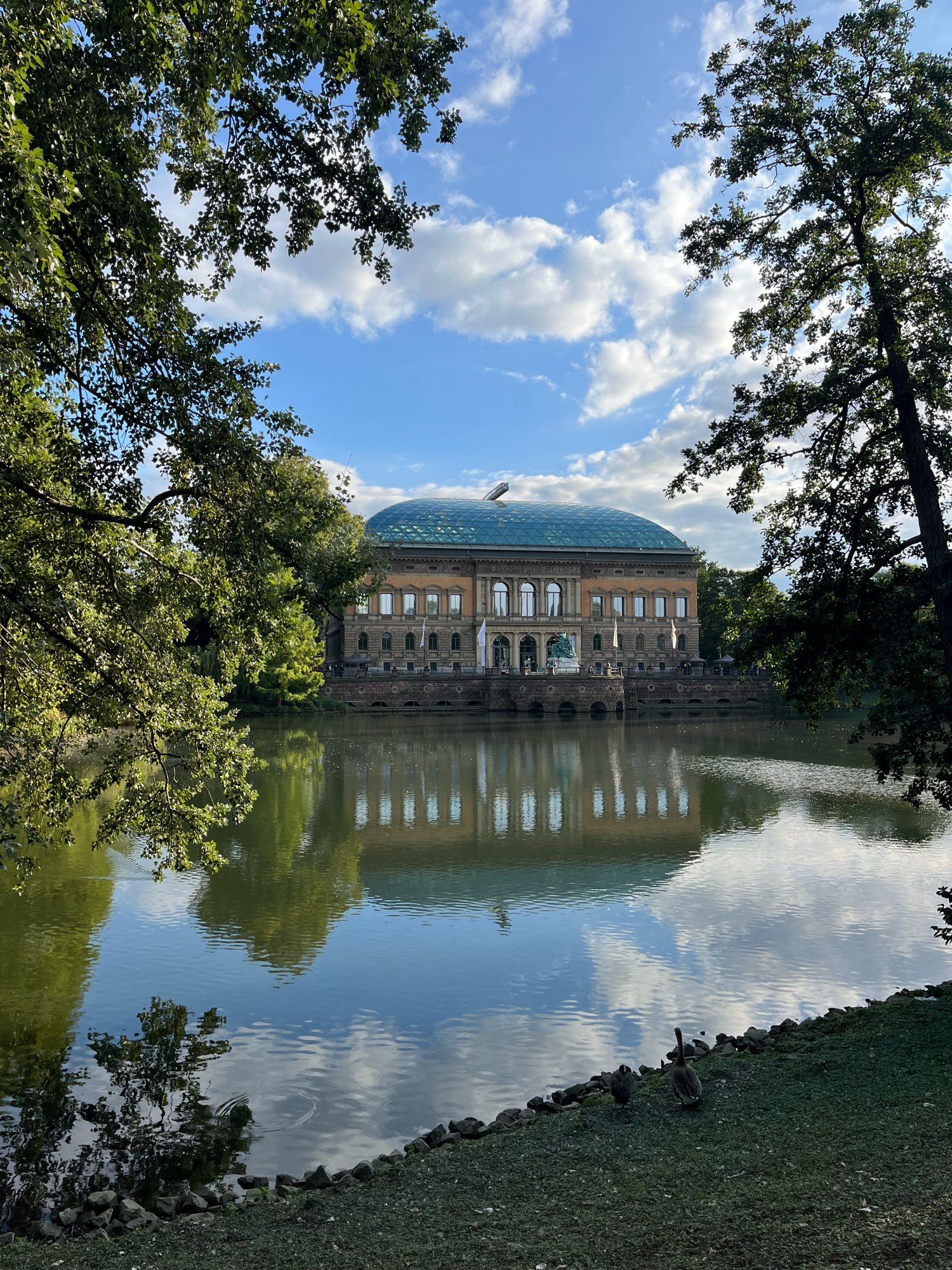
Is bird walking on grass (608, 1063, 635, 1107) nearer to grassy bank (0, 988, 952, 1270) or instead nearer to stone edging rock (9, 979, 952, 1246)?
grassy bank (0, 988, 952, 1270)

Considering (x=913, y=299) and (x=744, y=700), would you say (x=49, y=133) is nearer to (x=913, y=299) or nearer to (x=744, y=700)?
(x=913, y=299)

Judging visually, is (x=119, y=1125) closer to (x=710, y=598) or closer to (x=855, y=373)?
(x=855, y=373)

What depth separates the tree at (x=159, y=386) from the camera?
6523 millimetres

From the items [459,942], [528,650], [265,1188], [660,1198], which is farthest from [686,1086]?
[528,650]

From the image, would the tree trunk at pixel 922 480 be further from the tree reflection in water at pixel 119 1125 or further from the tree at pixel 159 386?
the tree reflection in water at pixel 119 1125

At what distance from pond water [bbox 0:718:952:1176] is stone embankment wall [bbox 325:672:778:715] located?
127 ft

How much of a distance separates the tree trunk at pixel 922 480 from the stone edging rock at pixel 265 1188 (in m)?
5.33

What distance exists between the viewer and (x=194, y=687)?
34.8ft

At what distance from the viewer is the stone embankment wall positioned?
209 ft

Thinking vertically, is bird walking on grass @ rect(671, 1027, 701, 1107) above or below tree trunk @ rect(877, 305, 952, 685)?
below

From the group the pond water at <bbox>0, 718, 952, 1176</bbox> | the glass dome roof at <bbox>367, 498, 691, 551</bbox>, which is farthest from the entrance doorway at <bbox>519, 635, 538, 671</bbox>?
the pond water at <bbox>0, 718, 952, 1176</bbox>

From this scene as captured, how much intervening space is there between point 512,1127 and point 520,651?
73212 mm

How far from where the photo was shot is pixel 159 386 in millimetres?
7840

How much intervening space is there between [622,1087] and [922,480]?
6772 millimetres
